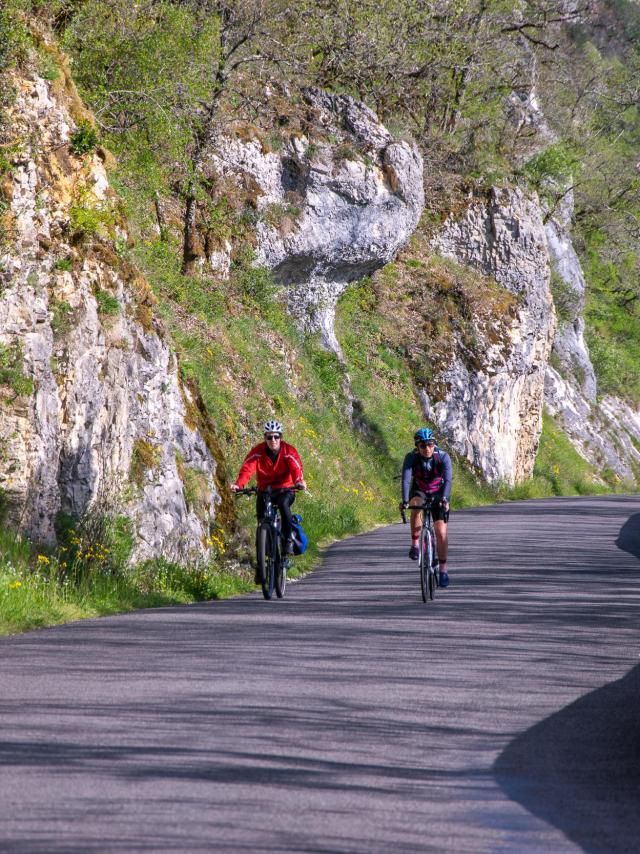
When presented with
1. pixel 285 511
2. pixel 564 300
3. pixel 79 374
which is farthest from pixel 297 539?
pixel 564 300

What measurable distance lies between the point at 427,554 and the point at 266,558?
6.34 feet

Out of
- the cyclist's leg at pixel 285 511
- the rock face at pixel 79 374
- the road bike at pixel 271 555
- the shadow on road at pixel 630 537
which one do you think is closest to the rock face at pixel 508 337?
the shadow on road at pixel 630 537

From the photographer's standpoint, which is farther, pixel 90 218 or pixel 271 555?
pixel 90 218

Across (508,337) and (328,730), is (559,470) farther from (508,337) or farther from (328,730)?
(328,730)

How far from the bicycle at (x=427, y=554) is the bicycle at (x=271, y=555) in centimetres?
154

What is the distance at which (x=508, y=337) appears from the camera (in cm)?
4641

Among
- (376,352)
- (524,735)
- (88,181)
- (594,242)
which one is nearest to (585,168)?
(594,242)

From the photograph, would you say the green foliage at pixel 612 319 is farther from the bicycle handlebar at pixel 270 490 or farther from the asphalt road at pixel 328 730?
the asphalt road at pixel 328 730

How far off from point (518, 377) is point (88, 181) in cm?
3090

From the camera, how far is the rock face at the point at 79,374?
1534cm

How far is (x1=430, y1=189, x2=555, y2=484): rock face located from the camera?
45062 mm

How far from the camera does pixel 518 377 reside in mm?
47375

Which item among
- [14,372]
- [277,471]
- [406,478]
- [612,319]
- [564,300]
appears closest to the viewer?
[14,372]

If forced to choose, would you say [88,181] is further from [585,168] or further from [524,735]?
[585,168]
